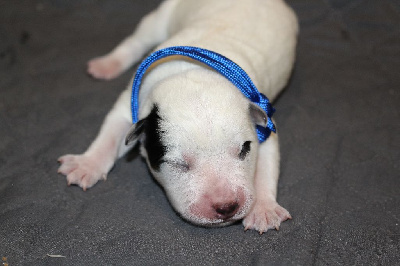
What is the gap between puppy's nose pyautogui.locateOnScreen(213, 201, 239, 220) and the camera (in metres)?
1.90

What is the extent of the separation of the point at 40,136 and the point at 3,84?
0.65 m

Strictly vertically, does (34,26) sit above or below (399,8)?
above

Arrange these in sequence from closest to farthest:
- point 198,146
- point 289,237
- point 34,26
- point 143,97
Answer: point 198,146
point 289,237
point 143,97
point 34,26

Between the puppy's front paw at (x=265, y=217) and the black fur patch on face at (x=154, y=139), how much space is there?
487 millimetres

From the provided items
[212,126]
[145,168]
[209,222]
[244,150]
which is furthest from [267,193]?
[145,168]

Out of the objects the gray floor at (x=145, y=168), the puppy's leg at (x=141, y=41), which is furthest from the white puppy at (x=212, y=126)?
the puppy's leg at (x=141, y=41)

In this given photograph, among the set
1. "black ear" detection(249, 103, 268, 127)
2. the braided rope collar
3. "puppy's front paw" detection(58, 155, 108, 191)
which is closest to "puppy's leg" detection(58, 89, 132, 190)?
"puppy's front paw" detection(58, 155, 108, 191)

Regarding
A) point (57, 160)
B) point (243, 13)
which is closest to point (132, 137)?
point (57, 160)

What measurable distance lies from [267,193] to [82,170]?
942 millimetres

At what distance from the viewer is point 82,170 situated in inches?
94.1

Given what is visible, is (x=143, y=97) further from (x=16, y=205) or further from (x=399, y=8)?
(x=399, y=8)

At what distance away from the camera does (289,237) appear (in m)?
2.12

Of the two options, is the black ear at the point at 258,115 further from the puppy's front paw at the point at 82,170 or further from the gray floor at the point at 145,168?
the puppy's front paw at the point at 82,170

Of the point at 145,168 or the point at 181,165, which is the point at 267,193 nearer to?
the point at 181,165
